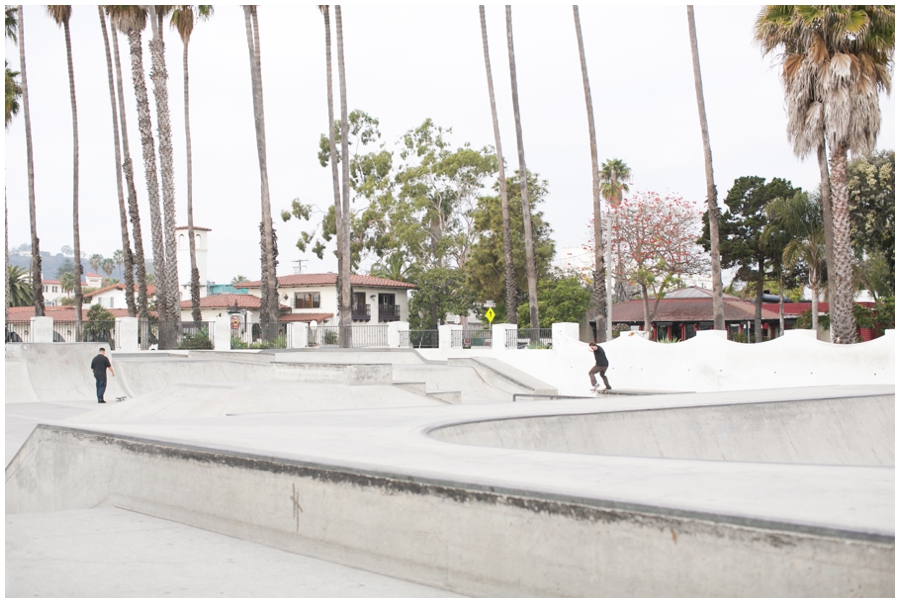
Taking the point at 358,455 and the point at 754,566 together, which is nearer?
the point at 754,566

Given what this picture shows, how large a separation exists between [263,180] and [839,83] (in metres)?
22.2

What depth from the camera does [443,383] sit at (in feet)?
75.3

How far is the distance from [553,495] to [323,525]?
5.66 ft

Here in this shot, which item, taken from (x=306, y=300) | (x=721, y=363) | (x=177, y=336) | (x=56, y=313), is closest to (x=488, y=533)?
(x=721, y=363)

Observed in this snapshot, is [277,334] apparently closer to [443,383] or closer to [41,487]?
[443,383]

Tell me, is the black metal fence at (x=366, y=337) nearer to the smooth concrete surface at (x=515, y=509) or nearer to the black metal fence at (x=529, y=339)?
the black metal fence at (x=529, y=339)

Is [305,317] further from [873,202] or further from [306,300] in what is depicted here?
[873,202]

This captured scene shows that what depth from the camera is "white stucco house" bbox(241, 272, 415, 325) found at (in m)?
61.3

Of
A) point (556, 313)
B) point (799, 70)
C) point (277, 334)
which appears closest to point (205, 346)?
point (277, 334)

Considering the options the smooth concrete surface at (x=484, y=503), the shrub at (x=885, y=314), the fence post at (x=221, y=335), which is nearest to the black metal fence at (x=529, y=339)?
the fence post at (x=221, y=335)

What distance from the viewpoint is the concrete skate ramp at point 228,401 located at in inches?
500

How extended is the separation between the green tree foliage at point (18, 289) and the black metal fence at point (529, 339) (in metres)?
64.2

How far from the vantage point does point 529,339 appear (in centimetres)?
2788

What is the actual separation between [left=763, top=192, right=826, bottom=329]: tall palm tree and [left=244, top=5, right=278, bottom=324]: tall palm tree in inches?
880
